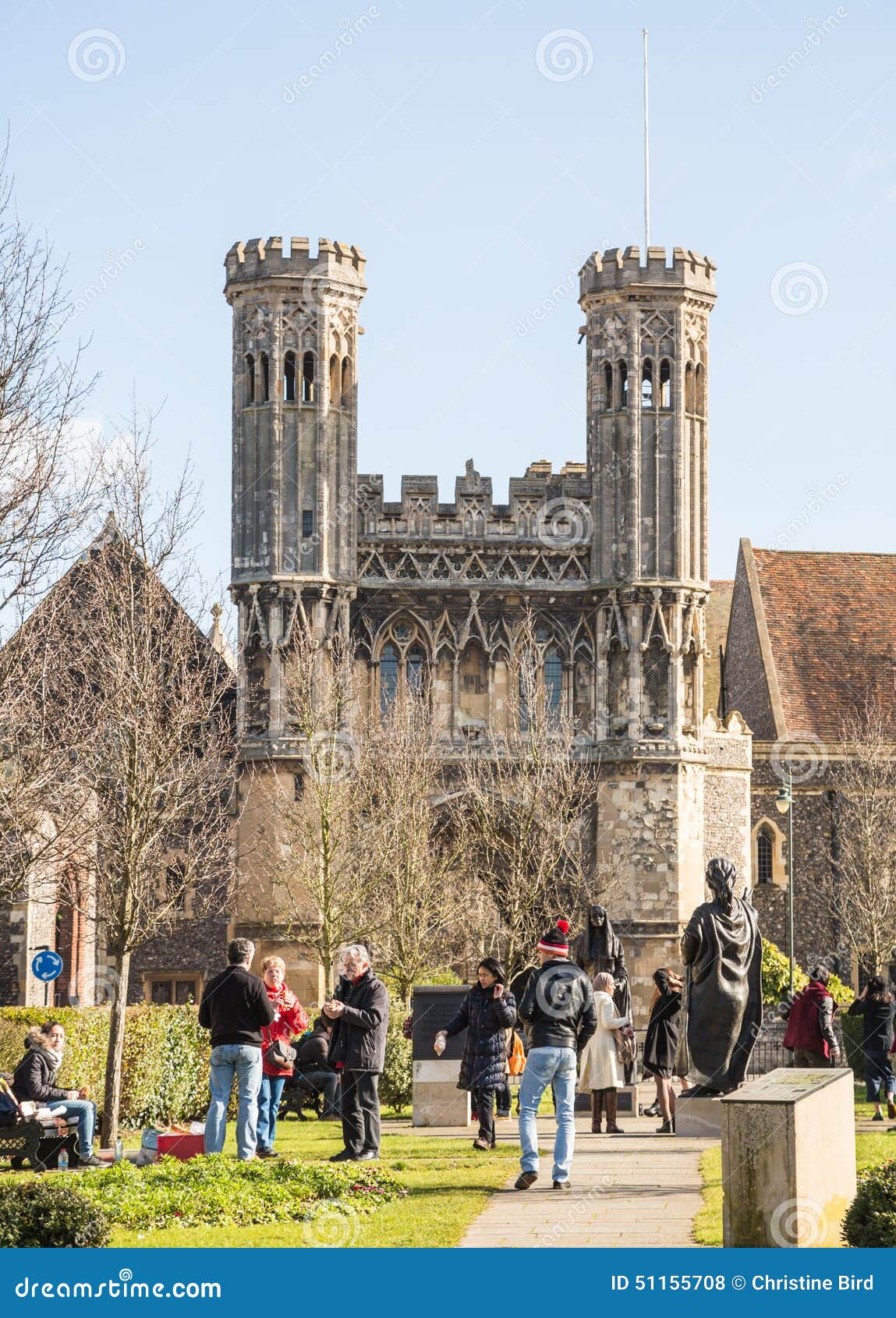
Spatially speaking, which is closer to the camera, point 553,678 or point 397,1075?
point 397,1075

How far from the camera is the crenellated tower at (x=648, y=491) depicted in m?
42.4

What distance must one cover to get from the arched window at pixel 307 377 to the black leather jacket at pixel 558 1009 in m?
28.2

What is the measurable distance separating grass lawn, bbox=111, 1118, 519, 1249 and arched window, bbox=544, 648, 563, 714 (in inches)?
904

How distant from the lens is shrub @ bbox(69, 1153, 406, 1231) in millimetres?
13227

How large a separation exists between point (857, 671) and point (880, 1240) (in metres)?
43.4

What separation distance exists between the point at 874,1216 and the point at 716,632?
5232 centimetres

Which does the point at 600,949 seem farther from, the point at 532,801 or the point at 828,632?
the point at 828,632

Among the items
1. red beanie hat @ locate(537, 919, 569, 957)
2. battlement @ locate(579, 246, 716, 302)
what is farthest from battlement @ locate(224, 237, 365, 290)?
red beanie hat @ locate(537, 919, 569, 957)

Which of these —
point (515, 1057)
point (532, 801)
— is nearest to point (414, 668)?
point (532, 801)

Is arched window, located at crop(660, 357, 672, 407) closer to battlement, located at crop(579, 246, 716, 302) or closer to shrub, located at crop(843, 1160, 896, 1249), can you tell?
Result: battlement, located at crop(579, 246, 716, 302)

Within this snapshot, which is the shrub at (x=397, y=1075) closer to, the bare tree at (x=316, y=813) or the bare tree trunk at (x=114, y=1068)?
the bare tree trunk at (x=114, y=1068)

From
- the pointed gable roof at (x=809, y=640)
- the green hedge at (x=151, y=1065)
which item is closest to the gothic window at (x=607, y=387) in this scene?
→ the pointed gable roof at (x=809, y=640)

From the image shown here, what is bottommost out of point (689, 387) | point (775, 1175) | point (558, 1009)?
point (775, 1175)

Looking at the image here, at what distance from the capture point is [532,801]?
39.5m
